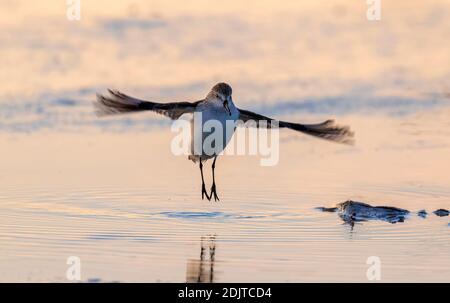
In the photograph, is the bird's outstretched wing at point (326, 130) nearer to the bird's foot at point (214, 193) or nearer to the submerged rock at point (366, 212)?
the submerged rock at point (366, 212)

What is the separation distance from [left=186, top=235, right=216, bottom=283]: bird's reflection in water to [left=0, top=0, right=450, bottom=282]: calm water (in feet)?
0.11

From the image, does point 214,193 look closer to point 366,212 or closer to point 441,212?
point 366,212

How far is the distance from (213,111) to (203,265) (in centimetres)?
348

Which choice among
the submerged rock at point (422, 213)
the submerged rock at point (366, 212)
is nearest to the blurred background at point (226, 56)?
the submerged rock at point (366, 212)

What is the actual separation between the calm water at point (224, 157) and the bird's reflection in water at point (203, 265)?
0.03 meters

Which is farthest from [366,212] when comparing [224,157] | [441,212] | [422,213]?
[224,157]

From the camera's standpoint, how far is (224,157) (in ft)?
55.3

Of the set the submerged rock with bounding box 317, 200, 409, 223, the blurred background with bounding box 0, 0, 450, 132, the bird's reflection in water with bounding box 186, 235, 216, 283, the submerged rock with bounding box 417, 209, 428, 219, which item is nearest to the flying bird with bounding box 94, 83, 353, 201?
the submerged rock with bounding box 317, 200, 409, 223

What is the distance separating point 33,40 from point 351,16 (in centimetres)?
690

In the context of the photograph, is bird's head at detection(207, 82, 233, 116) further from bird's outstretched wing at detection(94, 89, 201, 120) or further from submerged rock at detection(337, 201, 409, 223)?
submerged rock at detection(337, 201, 409, 223)

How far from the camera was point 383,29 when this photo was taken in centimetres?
2439

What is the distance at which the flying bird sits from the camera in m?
13.5
